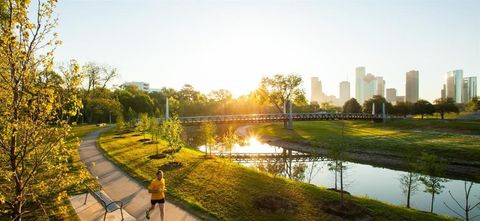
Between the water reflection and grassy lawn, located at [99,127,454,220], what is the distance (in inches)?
282

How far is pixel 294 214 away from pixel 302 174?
16.6 metres

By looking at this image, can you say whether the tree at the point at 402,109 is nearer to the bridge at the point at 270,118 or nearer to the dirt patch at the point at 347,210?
the bridge at the point at 270,118

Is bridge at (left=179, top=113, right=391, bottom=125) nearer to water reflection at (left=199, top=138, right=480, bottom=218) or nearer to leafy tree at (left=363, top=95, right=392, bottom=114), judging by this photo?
leafy tree at (left=363, top=95, right=392, bottom=114)

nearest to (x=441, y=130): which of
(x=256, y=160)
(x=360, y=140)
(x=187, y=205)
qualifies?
(x=360, y=140)

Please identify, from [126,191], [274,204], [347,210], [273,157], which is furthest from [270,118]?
[347,210]

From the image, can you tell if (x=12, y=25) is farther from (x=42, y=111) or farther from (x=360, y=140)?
(x=360, y=140)

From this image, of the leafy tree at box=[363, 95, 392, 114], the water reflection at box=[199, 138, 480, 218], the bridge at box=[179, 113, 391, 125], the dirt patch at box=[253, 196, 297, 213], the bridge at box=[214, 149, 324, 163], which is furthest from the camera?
the leafy tree at box=[363, 95, 392, 114]

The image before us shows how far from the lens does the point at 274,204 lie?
15914 mm

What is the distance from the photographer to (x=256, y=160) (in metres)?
40.2

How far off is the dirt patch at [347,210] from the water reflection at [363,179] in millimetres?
8259

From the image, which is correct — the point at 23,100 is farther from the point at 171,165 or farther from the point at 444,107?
the point at 444,107

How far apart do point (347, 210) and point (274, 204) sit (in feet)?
11.9

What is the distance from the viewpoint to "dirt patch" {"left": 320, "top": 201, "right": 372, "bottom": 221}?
49.4 ft

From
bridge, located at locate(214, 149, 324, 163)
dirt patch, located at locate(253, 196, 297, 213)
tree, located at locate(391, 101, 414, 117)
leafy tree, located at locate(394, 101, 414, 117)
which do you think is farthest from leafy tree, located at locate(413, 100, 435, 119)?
dirt patch, located at locate(253, 196, 297, 213)
